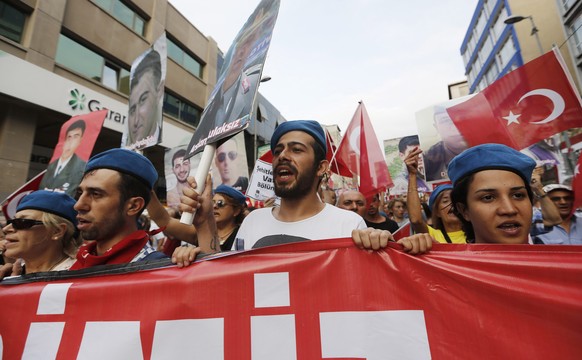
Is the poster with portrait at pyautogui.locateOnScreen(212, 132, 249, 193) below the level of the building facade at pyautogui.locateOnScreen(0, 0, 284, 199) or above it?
below

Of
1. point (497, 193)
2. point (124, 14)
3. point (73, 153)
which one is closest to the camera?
point (497, 193)

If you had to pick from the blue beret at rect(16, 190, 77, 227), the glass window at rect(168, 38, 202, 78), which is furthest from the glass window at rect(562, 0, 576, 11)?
the blue beret at rect(16, 190, 77, 227)

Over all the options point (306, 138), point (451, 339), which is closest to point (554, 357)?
point (451, 339)

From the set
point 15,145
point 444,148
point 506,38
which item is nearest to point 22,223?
point 444,148

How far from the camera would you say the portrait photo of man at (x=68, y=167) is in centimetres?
353

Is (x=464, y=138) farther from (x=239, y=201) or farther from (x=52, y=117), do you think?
(x=52, y=117)

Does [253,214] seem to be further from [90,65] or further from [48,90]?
[90,65]

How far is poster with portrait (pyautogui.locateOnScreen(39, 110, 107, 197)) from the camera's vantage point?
3.56 meters

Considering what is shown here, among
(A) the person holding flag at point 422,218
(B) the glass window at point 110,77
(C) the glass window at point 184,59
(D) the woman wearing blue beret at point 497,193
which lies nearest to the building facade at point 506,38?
(C) the glass window at point 184,59

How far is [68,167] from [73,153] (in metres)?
0.18

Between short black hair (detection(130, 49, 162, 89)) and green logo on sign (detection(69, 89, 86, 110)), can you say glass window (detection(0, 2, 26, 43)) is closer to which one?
green logo on sign (detection(69, 89, 86, 110))

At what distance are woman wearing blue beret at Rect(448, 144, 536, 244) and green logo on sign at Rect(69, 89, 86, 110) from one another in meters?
11.0

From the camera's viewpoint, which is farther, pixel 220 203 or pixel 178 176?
pixel 178 176

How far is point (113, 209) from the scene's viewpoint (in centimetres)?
177
